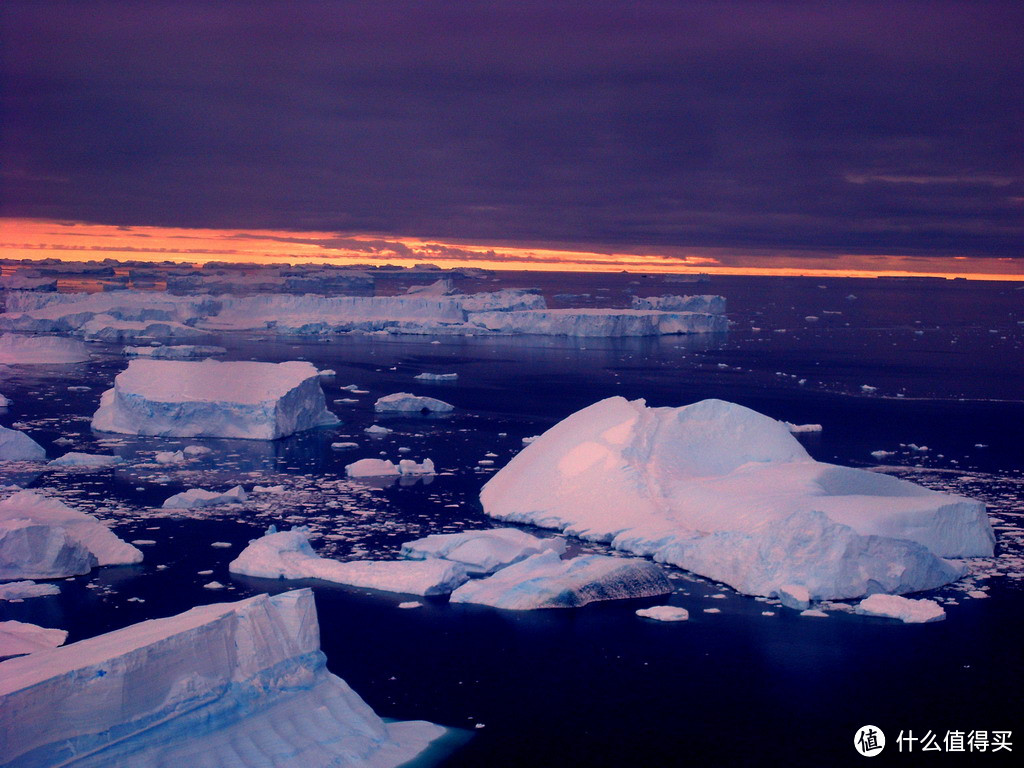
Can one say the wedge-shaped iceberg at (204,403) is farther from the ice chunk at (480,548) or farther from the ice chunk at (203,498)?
the ice chunk at (480,548)

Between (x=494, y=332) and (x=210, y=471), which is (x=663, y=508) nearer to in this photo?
(x=210, y=471)

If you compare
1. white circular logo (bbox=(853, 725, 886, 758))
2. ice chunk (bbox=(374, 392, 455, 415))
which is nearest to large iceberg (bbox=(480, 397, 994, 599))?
white circular logo (bbox=(853, 725, 886, 758))

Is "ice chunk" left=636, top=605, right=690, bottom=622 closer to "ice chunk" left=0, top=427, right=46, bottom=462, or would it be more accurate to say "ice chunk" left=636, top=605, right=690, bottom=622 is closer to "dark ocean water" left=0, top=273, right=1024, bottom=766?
"dark ocean water" left=0, top=273, right=1024, bottom=766

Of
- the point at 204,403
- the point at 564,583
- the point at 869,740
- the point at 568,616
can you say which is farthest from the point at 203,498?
the point at 869,740

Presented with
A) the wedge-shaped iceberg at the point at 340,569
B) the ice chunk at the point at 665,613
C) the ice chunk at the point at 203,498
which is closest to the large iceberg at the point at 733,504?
the ice chunk at the point at 665,613

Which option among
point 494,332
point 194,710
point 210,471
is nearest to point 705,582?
point 194,710

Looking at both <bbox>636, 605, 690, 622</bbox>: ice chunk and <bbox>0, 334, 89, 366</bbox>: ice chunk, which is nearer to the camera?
<bbox>636, 605, 690, 622</bbox>: ice chunk
